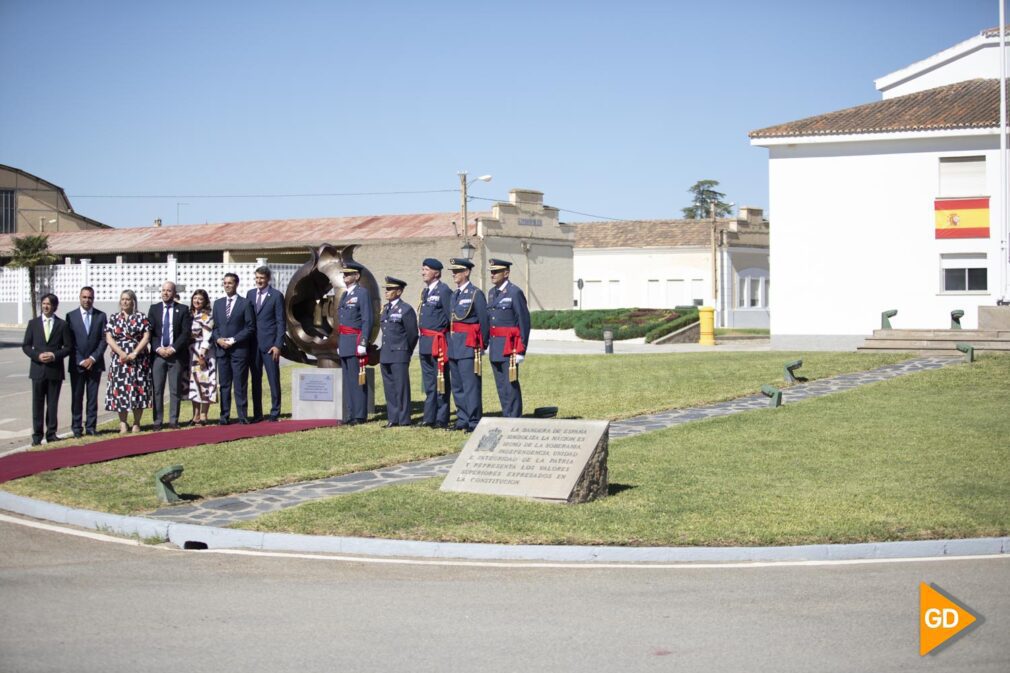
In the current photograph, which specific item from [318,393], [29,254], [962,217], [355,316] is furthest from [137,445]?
[29,254]

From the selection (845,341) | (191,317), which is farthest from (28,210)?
(191,317)

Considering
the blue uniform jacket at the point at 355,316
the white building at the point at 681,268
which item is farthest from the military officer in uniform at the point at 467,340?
the white building at the point at 681,268

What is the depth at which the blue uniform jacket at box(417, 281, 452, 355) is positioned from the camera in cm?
1523

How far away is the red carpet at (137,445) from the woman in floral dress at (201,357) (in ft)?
1.64

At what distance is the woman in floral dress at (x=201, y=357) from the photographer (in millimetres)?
16375

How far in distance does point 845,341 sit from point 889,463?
69.7 ft

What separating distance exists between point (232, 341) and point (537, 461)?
23.0 ft

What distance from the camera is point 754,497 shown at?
1050 cm

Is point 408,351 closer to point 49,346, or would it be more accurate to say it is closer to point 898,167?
point 49,346

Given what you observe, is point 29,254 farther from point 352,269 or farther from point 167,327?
point 352,269

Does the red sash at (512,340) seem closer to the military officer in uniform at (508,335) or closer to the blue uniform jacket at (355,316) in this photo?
the military officer in uniform at (508,335)

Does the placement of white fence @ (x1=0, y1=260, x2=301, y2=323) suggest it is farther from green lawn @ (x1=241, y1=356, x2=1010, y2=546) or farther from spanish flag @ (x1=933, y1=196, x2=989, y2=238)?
green lawn @ (x1=241, y1=356, x2=1010, y2=546)

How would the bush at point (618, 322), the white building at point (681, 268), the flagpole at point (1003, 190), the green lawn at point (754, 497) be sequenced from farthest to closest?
the white building at point (681, 268) → the bush at point (618, 322) → the flagpole at point (1003, 190) → the green lawn at point (754, 497)

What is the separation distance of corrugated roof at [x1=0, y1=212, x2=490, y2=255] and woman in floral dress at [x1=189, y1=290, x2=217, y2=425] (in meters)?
36.6
